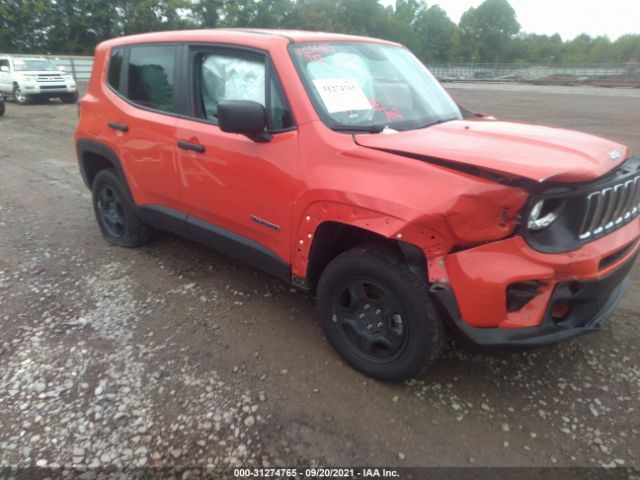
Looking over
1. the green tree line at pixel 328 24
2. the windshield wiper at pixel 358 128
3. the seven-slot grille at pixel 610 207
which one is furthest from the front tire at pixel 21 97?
the green tree line at pixel 328 24

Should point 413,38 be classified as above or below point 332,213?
above

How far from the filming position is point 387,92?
120 inches

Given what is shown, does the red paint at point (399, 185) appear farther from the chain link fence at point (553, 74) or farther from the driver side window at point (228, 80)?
the chain link fence at point (553, 74)

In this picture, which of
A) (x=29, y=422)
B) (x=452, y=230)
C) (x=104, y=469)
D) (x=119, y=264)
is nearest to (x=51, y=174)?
(x=119, y=264)

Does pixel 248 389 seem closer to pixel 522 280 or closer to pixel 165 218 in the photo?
pixel 522 280

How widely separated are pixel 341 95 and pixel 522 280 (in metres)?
1.46

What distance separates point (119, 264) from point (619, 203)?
3724mm

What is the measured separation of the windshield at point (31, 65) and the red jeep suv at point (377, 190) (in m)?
16.3

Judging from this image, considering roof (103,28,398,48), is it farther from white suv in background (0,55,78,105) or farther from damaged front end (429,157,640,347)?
white suv in background (0,55,78,105)

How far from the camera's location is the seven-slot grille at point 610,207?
2203 millimetres

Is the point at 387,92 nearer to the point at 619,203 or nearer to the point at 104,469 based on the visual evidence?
the point at 619,203

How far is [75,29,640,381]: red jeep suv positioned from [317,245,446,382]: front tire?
0.03 ft

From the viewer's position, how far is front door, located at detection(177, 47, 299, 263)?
282cm

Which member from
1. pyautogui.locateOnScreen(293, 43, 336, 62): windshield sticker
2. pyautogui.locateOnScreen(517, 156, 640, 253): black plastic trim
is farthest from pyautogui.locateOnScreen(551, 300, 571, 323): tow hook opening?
pyautogui.locateOnScreen(293, 43, 336, 62): windshield sticker
